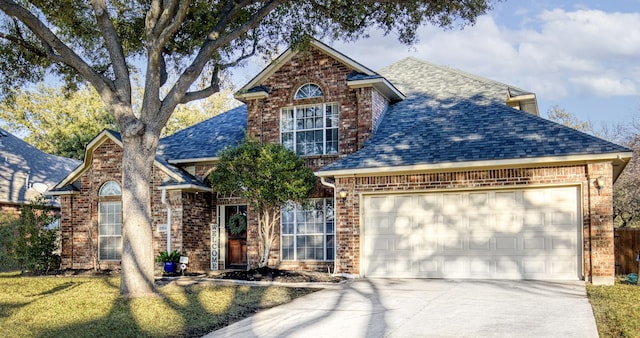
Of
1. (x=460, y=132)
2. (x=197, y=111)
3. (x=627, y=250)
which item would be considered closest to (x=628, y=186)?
(x=627, y=250)

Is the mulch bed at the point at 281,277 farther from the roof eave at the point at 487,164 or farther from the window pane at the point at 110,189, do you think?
the window pane at the point at 110,189

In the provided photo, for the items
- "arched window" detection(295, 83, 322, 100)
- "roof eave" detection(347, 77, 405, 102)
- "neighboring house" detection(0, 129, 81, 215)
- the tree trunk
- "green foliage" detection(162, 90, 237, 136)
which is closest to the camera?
the tree trunk

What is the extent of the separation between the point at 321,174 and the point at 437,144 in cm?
297

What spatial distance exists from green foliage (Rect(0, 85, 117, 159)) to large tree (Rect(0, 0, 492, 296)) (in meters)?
23.2

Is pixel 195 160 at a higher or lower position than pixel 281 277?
higher

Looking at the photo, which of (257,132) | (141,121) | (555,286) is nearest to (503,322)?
(555,286)

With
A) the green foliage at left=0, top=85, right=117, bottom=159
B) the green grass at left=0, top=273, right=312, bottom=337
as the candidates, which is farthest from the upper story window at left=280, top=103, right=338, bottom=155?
the green foliage at left=0, top=85, right=117, bottom=159

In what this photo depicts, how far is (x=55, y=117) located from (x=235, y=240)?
27421mm

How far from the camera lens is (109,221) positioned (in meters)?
19.3

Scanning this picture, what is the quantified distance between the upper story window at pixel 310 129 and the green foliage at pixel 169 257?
4.45 m

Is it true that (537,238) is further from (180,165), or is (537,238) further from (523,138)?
(180,165)

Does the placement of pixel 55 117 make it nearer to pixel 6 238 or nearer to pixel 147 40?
pixel 6 238

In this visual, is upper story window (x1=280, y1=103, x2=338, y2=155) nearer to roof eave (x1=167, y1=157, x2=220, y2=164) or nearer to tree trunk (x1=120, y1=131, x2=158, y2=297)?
roof eave (x1=167, y1=157, x2=220, y2=164)

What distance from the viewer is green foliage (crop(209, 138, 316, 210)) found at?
51.2ft
